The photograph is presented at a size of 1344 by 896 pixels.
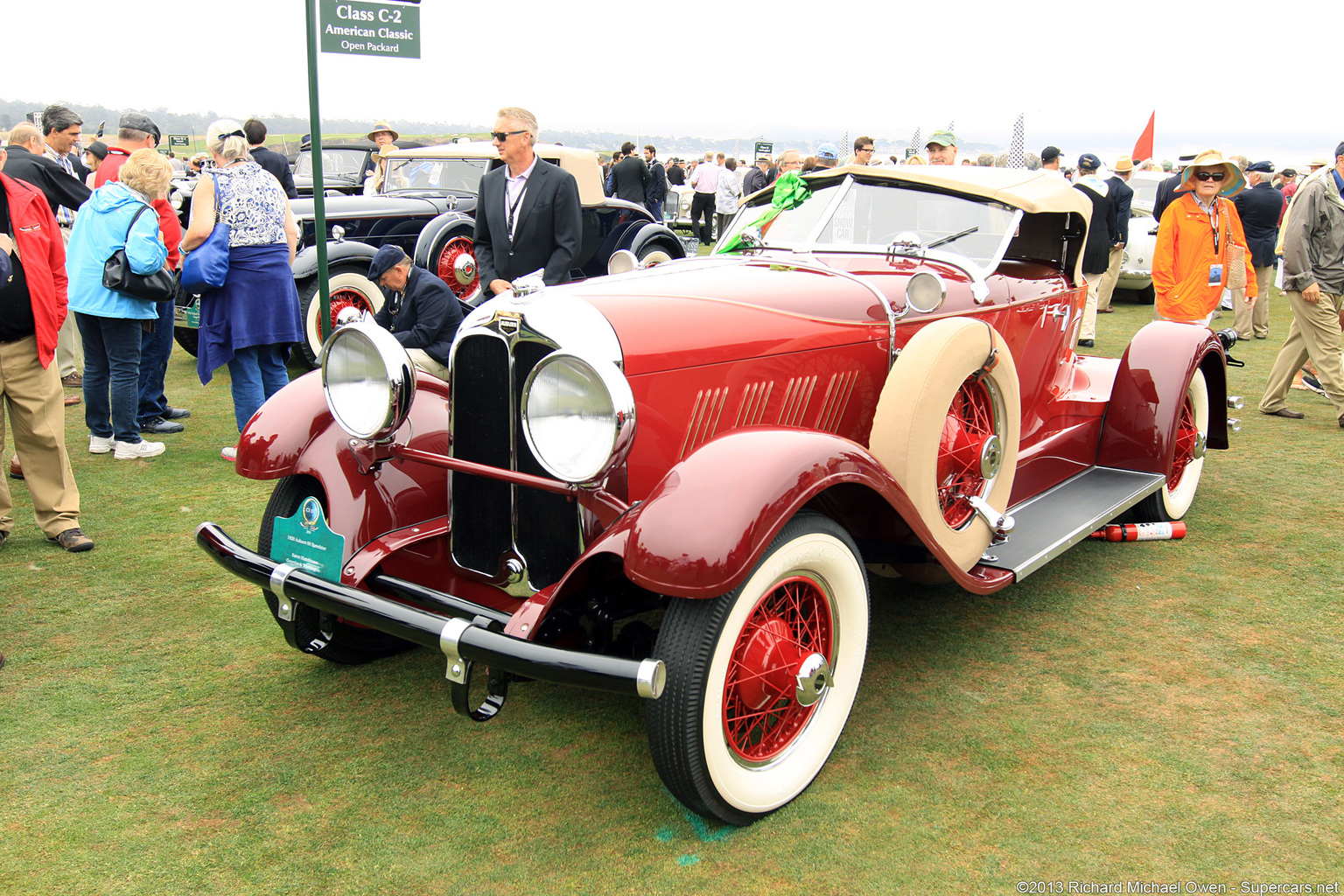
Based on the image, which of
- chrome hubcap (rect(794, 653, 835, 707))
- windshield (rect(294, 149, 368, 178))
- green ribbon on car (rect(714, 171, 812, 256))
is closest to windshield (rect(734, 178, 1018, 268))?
green ribbon on car (rect(714, 171, 812, 256))

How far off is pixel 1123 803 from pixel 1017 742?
0.35 meters

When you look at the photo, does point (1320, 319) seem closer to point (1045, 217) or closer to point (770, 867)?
point (1045, 217)

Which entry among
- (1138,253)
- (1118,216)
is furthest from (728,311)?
(1138,253)

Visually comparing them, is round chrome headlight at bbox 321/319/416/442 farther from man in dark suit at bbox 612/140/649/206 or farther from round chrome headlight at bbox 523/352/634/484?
man in dark suit at bbox 612/140/649/206

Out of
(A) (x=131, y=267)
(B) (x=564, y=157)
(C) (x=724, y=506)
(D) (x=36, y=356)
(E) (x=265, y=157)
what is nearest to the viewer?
(C) (x=724, y=506)

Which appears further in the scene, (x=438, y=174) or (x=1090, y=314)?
(x=438, y=174)

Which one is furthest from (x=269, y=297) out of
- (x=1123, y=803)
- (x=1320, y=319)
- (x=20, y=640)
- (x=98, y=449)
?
(x=1320, y=319)

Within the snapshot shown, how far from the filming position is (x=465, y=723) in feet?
9.52

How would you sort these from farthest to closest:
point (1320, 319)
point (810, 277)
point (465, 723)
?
point (1320, 319)
point (810, 277)
point (465, 723)

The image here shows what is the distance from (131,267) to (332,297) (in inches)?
111

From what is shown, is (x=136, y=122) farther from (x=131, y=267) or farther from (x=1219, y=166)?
(x=1219, y=166)

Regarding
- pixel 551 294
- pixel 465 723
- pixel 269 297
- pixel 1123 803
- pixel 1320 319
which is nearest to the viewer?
pixel 1123 803

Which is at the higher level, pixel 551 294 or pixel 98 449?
pixel 551 294

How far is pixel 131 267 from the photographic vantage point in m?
4.91
